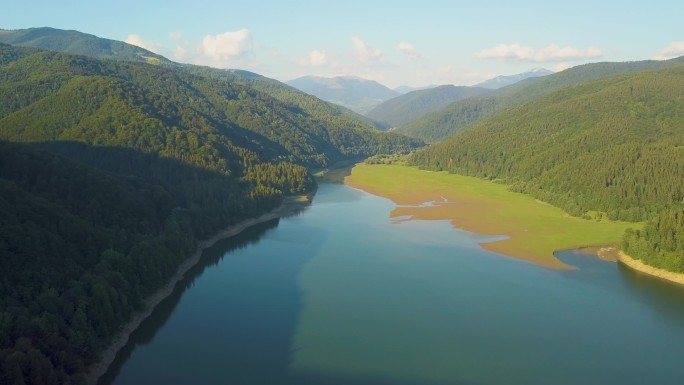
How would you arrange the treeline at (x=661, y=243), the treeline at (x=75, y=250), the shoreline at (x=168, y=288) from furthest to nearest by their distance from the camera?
the treeline at (x=661, y=243) < the shoreline at (x=168, y=288) < the treeline at (x=75, y=250)

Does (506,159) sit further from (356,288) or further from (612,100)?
(356,288)

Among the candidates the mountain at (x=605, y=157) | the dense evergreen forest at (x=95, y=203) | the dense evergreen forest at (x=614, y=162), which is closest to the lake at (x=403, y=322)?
the dense evergreen forest at (x=95, y=203)

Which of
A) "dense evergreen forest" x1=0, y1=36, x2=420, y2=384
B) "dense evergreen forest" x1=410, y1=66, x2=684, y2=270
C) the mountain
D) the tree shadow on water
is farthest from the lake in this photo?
the mountain

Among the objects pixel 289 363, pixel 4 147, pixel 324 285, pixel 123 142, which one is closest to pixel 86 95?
pixel 123 142

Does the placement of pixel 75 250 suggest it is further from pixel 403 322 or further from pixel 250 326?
pixel 403 322

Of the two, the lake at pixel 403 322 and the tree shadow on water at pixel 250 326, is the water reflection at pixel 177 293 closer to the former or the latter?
the tree shadow on water at pixel 250 326

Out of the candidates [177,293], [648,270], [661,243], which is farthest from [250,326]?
[661,243]

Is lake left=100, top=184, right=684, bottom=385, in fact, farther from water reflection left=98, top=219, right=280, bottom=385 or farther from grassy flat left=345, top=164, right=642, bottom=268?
grassy flat left=345, top=164, right=642, bottom=268
